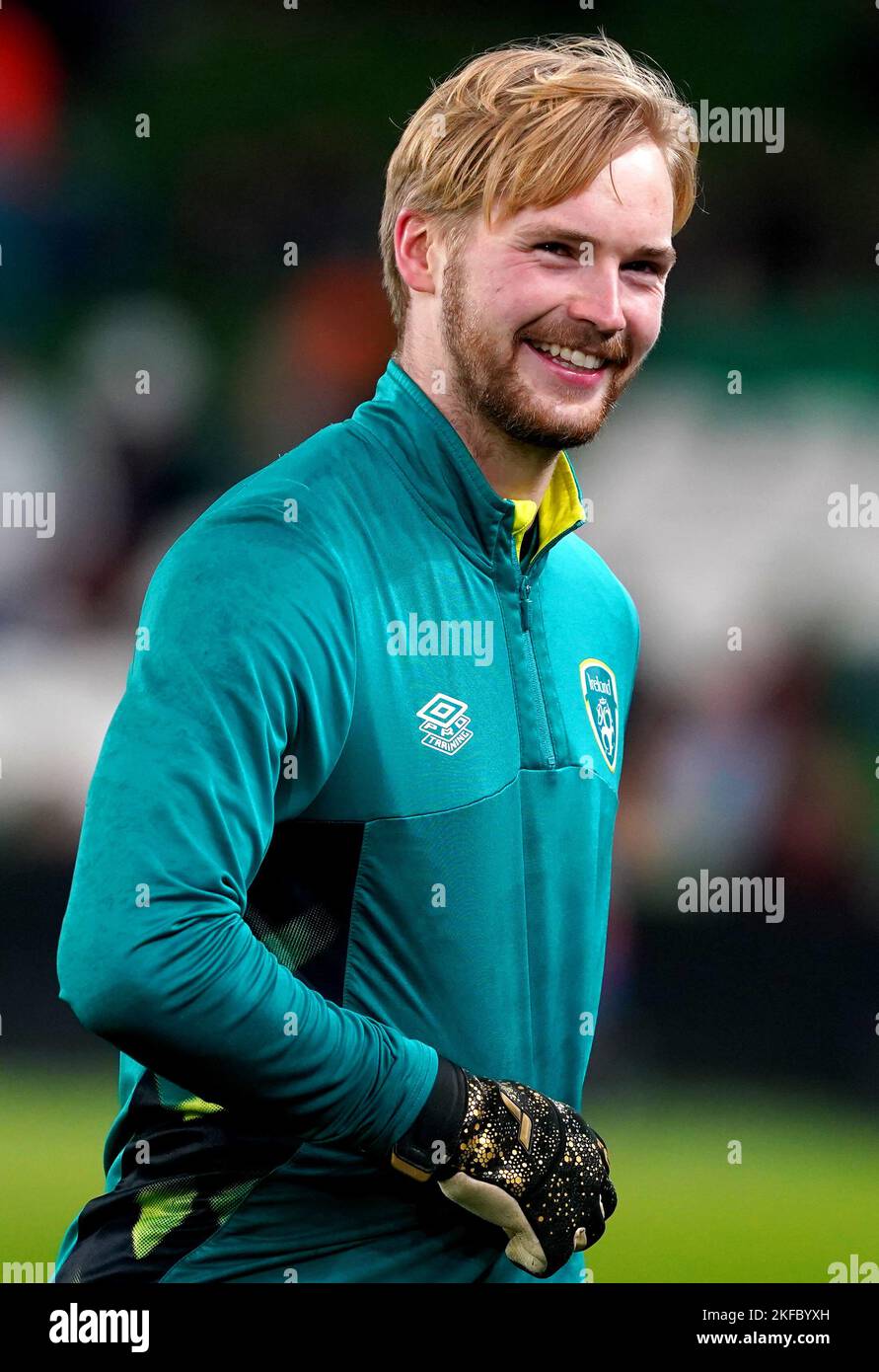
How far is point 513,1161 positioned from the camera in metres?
1.41

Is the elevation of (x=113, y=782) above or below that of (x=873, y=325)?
below

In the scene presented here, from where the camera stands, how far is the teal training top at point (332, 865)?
1.28 metres

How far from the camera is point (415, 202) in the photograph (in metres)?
1.66

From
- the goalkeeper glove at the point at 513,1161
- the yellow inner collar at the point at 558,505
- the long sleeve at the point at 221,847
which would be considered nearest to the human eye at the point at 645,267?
the yellow inner collar at the point at 558,505

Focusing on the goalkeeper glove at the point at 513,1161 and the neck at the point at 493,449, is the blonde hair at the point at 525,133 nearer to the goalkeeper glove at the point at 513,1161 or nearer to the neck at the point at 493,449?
the neck at the point at 493,449

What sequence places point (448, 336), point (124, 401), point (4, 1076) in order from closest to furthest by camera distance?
point (448, 336), point (4, 1076), point (124, 401)

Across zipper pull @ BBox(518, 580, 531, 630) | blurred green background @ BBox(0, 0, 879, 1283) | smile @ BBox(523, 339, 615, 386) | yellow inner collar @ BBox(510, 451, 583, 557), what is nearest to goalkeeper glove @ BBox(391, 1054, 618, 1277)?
zipper pull @ BBox(518, 580, 531, 630)

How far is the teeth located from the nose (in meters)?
0.03

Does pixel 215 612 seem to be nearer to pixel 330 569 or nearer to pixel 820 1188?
pixel 330 569

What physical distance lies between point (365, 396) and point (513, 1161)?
12.7 feet

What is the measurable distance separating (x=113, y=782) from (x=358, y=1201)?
47 centimetres

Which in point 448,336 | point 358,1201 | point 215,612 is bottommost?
point 358,1201

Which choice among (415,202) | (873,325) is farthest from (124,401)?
(415,202)

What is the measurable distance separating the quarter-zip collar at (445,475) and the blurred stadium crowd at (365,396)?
3.20 m
